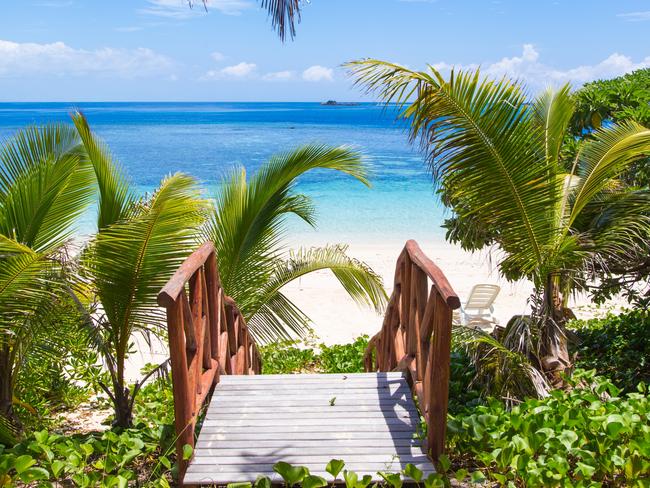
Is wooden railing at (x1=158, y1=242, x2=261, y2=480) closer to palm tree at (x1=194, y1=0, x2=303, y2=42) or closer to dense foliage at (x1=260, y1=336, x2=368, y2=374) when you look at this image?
palm tree at (x1=194, y1=0, x2=303, y2=42)

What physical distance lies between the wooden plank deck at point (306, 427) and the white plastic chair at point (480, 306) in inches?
269

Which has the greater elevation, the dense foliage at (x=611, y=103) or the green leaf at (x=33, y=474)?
the dense foliage at (x=611, y=103)

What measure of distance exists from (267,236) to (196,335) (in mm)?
3501

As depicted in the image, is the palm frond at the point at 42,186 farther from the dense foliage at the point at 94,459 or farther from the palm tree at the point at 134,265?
the dense foliage at the point at 94,459

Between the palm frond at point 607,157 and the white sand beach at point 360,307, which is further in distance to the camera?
the white sand beach at point 360,307

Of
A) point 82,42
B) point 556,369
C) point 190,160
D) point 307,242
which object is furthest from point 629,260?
point 82,42

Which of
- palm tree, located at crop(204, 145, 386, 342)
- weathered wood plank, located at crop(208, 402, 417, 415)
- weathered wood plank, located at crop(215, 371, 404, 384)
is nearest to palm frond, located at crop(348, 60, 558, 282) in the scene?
palm tree, located at crop(204, 145, 386, 342)

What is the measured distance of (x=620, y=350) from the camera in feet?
24.9

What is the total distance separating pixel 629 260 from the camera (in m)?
6.42

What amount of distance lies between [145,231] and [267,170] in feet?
8.36

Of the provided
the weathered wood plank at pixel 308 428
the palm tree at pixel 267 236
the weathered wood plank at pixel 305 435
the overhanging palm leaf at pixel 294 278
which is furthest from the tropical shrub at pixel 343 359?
the weathered wood plank at pixel 305 435

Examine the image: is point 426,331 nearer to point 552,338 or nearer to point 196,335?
point 196,335

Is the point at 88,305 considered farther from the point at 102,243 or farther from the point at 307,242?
the point at 307,242

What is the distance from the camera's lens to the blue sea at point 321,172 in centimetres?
2467
